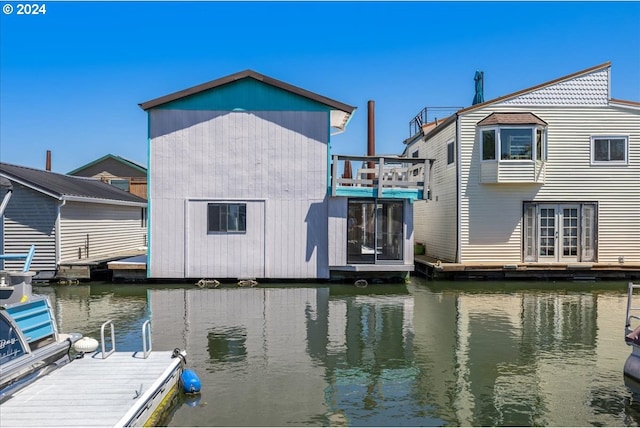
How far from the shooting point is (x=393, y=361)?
8930 mm

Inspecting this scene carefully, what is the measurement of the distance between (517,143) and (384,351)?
12640 mm

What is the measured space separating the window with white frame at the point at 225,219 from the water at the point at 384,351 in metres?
2.37

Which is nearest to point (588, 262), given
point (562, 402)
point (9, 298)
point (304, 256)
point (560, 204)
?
point (560, 204)

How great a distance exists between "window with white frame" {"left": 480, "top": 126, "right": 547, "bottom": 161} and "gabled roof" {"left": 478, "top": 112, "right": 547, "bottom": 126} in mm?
178

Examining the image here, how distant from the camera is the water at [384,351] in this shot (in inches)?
265

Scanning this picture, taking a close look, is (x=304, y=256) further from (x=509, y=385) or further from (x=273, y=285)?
(x=509, y=385)

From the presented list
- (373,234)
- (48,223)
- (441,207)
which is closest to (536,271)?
(441,207)

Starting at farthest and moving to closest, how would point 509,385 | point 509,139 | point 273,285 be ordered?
point 509,139
point 273,285
point 509,385

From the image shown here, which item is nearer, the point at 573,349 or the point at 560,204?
the point at 573,349

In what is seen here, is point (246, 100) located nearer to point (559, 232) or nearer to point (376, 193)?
point (376, 193)

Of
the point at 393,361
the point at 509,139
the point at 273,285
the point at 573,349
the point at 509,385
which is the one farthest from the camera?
the point at 509,139

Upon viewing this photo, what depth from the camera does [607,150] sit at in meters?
20.0

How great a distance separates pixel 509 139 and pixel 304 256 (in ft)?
28.0

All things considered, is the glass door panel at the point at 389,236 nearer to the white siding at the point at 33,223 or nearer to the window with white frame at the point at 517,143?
the window with white frame at the point at 517,143
